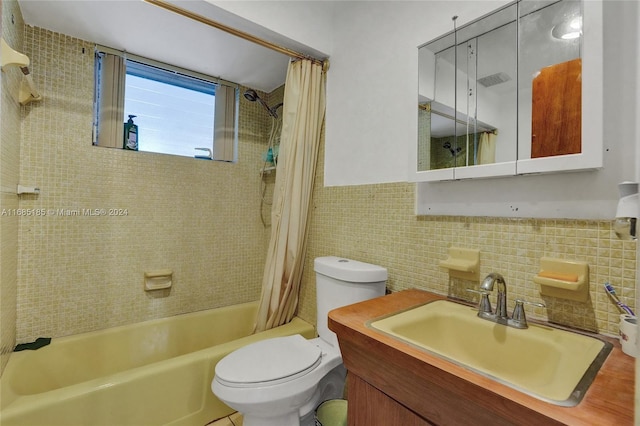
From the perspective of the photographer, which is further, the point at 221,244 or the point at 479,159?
the point at 221,244

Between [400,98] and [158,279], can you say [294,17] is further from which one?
[158,279]

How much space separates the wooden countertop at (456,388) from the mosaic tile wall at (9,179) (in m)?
1.51

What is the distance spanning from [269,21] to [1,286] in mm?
1798

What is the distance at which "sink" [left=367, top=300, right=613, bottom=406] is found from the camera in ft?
1.98

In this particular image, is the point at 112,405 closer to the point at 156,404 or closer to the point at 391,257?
the point at 156,404

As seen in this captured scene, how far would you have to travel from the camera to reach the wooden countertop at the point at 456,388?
50 cm

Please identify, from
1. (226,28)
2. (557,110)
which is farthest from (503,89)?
(226,28)

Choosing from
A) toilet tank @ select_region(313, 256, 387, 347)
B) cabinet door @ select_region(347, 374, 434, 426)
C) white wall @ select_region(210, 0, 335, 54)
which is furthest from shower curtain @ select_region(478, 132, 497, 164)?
white wall @ select_region(210, 0, 335, 54)

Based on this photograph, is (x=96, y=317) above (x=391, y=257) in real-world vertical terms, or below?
below

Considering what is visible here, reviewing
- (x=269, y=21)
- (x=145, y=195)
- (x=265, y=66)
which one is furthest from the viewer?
(x=265, y=66)

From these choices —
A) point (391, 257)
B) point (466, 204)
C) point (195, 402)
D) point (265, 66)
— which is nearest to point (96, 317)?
point (195, 402)

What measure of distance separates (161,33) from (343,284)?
1841 millimetres

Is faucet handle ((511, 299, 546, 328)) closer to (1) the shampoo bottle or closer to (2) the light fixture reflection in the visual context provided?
(2) the light fixture reflection

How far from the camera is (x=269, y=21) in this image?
Answer: 1.55 m
